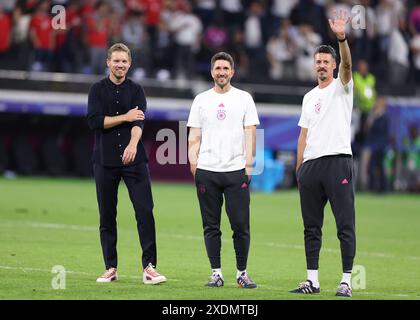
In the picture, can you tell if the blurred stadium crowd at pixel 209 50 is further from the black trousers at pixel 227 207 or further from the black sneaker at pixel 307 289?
the black sneaker at pixel 307 289

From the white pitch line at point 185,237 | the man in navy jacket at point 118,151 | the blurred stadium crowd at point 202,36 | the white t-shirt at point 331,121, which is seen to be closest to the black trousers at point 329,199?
the white t-shirt at point 331,121

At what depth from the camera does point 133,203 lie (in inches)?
477

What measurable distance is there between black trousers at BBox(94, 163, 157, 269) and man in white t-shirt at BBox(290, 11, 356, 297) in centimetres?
163

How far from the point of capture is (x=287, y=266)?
46.5ft

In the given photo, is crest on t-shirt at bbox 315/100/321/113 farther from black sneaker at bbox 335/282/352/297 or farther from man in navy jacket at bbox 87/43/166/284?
man in navy jacket at bbox 87/43/166/284

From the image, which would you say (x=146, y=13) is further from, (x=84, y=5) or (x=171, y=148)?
(x=171, y=148)

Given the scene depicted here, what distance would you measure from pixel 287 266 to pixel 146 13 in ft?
59.8

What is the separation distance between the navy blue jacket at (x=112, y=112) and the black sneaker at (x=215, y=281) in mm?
1435

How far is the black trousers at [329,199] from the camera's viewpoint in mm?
11391

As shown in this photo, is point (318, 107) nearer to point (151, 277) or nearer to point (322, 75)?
point (322, 75)

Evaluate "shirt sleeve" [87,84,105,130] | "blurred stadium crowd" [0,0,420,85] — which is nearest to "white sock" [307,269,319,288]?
"shirt sleeve" [87,84,105,130]

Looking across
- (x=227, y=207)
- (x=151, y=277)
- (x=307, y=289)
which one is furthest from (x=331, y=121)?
(x=151, y=277)

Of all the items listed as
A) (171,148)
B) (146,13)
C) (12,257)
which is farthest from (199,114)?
(146,13)

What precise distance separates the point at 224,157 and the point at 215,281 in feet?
4.17
